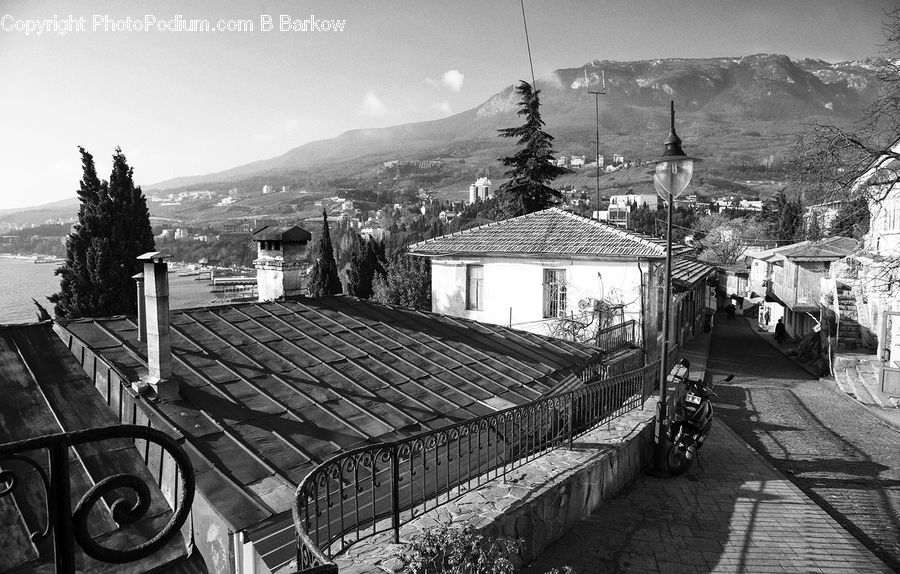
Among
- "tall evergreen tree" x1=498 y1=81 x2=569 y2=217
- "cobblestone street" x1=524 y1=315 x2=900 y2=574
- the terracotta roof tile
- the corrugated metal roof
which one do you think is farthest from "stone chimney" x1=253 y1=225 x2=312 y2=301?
"tall evergreen tree" x1=498 y1=81 x2=569 y2=217

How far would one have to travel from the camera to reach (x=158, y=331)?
218 inches

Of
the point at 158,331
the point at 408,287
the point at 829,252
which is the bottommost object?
the point at 408,287

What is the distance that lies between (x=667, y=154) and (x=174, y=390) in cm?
785

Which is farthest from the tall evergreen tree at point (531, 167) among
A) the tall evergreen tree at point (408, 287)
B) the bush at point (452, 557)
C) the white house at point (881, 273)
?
the bush at point (452, 557)

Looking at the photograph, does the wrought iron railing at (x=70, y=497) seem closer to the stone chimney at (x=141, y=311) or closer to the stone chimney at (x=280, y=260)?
the stone chimney at (x=141, y=311)

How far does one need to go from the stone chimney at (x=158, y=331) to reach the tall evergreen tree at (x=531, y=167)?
1153 inches

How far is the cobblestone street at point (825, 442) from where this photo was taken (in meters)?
8.02

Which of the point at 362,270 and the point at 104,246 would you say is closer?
the point at 104,246

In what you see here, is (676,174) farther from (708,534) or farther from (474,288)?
(474,288)

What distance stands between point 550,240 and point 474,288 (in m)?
3.45

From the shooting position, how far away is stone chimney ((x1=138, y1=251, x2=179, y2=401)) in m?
5.55

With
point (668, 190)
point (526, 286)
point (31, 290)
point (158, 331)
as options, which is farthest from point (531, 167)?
point (31, 290)

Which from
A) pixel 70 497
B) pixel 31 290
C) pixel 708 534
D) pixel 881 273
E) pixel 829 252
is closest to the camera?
pixel 70 497

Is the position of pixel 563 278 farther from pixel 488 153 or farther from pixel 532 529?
pixel 488 153
